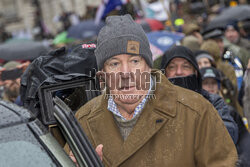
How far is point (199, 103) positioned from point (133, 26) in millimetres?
669

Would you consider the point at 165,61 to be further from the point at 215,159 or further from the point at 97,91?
the point at 215,159

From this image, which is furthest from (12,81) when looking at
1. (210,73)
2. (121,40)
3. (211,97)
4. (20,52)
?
(20,52)

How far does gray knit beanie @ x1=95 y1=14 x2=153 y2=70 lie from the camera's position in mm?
3039

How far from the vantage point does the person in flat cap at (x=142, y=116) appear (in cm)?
273

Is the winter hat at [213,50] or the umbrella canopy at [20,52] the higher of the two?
the winter hat at [213,50]

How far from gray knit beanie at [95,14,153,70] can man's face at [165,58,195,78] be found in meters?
1.51

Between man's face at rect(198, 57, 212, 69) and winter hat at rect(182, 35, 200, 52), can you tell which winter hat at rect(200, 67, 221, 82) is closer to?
man's face at rect(198, 57, 212, 69)

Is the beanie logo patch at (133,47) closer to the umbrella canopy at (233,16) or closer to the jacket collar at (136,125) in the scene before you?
the jacket collar at (136,125)

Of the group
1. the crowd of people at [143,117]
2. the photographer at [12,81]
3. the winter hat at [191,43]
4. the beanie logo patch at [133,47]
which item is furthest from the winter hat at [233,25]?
the beanie logo patch at [133,47]

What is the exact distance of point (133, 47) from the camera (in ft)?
10.0

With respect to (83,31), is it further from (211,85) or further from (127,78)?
(127,78)

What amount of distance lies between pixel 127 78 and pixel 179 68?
5.71 feet

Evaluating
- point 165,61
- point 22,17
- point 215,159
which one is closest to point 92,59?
point 165,61

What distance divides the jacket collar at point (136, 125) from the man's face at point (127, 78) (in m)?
0.09
